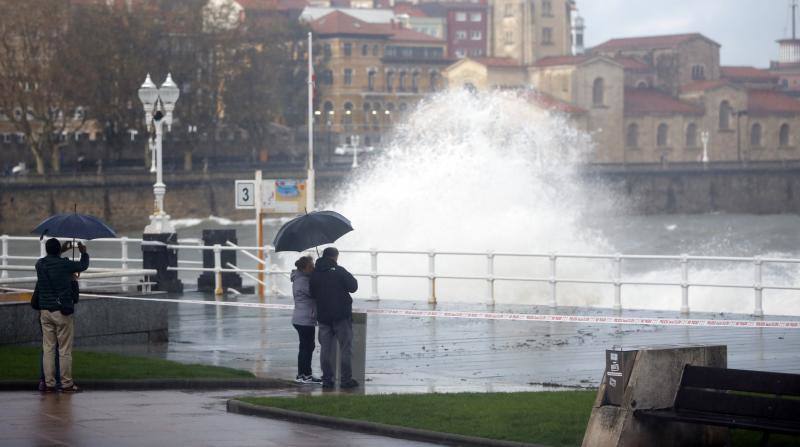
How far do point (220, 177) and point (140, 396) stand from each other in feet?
280

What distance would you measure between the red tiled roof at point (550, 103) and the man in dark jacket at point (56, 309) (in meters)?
111

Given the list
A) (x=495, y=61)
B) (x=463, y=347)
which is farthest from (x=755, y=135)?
(x=463, y=347)

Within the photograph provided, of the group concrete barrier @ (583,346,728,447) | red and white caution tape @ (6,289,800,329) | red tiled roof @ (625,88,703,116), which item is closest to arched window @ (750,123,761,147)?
red tiled roof @ (625,88,703,116)

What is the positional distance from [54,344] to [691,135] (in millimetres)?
127011

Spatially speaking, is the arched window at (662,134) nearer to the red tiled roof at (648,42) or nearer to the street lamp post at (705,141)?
the street lamp post at (705,141)

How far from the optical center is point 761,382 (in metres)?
Answer: 9.84

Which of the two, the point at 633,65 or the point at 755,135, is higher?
the point at 633,65

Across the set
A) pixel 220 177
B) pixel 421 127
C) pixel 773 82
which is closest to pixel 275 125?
pixel 421 127

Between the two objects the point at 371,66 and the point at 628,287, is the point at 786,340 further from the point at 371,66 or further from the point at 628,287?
the point at 371,66

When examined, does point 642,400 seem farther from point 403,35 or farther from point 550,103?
point 403,35

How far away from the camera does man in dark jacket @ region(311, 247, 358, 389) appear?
1473cm

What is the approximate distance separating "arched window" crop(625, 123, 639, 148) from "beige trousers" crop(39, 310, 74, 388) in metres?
123

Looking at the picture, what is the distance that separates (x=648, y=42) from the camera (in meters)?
152

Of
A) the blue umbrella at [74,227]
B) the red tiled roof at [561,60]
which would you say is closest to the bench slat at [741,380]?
the blue umbrella at [74,227]
